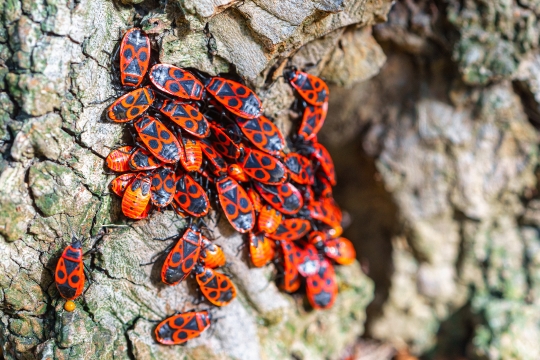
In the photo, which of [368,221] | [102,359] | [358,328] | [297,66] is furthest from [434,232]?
[102,359]

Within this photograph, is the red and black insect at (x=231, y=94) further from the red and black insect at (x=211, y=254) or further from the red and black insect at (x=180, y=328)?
the red and black insect at (x=180, y=328)

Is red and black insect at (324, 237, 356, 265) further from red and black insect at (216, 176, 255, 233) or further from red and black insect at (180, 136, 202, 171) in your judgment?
red and black insect at (180, 136, 202, 171)

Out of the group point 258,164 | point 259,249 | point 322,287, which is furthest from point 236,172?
point 322,287

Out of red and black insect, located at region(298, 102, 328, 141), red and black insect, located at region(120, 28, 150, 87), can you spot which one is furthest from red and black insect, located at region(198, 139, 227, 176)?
red and black insect, located at region(298, 102, 328, 141)

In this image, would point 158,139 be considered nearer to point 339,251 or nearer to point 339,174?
point 339,251

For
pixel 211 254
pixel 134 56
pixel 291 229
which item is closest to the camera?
pixel 134 56

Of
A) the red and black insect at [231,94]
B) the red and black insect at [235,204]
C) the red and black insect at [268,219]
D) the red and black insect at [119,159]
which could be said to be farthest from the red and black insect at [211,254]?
the red and black insect at [231,94]

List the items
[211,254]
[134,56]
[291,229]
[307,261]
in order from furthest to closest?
[307,261] < [291,229] < [211,254] < [134,56]
